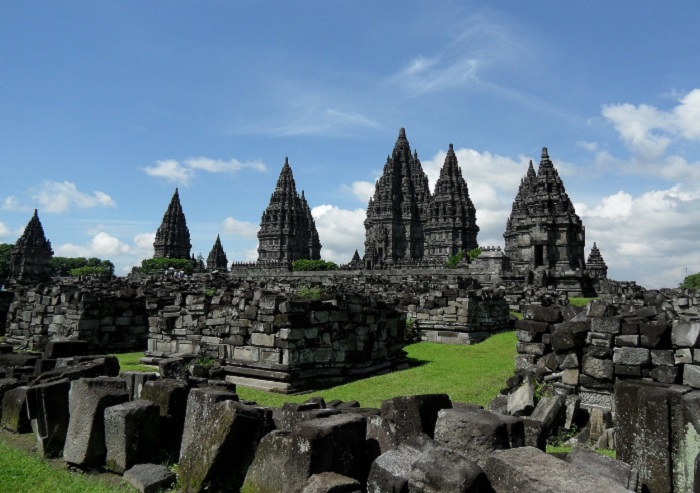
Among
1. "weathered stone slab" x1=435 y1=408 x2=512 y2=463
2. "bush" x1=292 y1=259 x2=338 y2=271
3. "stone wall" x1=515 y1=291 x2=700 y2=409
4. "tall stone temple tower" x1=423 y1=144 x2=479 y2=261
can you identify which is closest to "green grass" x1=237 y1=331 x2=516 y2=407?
"stone wall" x1=515 y1=291 x2=700 y2=409

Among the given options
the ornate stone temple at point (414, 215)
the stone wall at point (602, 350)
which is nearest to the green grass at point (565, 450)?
the stone wall at point (602, 350)

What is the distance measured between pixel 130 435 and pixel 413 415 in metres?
2.71

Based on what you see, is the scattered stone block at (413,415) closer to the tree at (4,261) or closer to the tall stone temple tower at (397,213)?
the tall stone temple tower at (397,213)

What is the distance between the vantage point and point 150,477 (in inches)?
178

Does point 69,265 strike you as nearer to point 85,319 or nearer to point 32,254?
point 32,254

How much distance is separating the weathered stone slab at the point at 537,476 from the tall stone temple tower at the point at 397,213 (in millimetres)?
73791

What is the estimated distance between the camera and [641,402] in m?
4.04

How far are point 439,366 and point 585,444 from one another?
5972 millimetres

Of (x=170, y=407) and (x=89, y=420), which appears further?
(x=170, y=407)

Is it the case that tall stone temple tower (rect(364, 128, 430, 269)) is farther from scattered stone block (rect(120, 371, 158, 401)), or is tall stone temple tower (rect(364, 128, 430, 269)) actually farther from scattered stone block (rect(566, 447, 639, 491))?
scattered stone block (rect(566, 447, 639, 491))

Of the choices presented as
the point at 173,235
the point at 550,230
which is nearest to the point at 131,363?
the point at 550,230

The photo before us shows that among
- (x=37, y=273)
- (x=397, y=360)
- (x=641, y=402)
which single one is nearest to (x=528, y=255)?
(x=397, y=360)

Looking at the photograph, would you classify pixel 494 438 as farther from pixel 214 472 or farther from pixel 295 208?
pixel 295 208

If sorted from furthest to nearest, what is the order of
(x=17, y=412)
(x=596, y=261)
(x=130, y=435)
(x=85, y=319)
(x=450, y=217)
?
(x=450, y=217) → (x=596, y=261) → (x=85, y=319) → (x=17, y=412) → (x=130, y=435)
